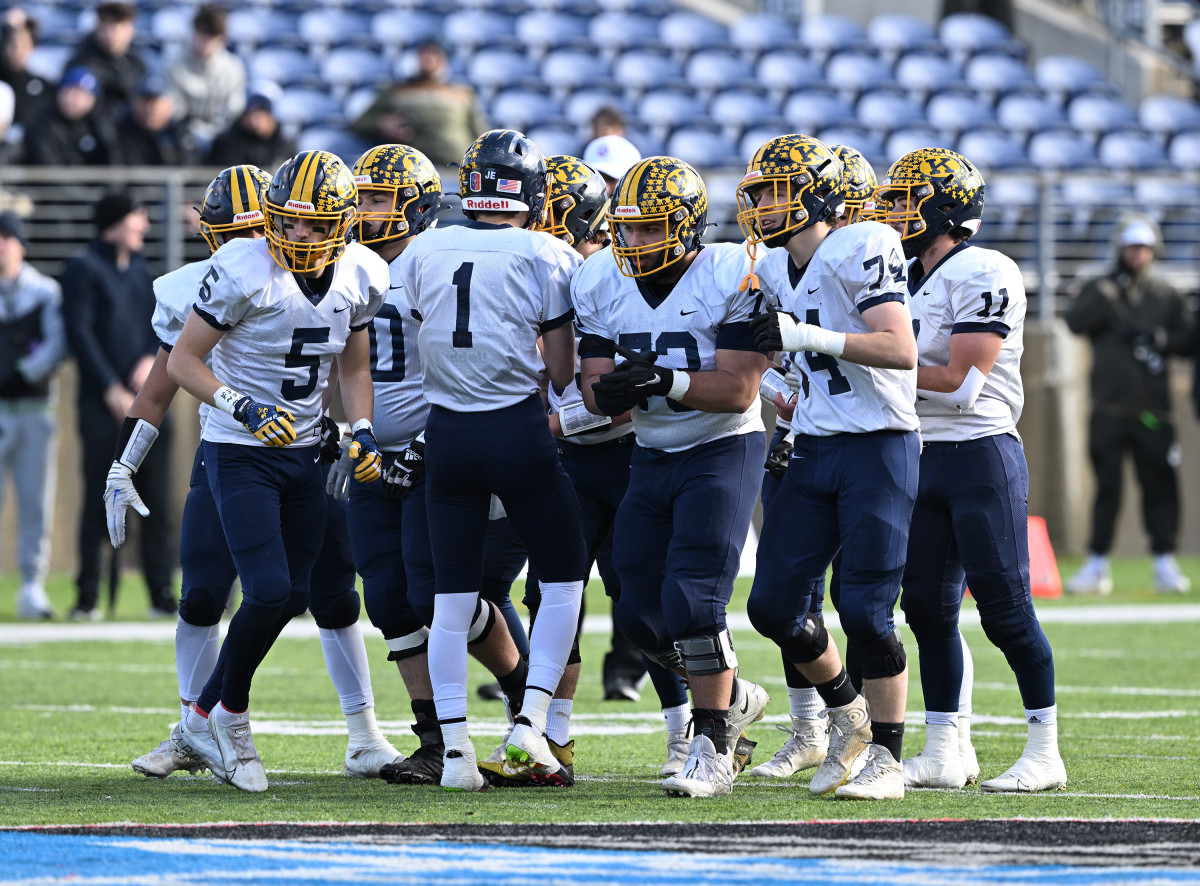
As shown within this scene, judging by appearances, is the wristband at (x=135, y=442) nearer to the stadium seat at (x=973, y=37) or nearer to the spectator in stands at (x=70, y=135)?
the spectator in stands at (x=70, y=135)

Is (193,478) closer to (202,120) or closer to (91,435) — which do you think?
(91,435)

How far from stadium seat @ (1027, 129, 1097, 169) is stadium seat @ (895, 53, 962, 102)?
47.2 inches

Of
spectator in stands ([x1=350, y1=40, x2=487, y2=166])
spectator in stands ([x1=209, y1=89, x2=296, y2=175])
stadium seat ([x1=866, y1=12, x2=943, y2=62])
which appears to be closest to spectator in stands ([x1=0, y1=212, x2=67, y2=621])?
spectator in stands ([x1=209, y1=89, x2=296, y2=175])

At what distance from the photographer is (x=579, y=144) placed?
1648cm

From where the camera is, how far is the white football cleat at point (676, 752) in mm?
6227

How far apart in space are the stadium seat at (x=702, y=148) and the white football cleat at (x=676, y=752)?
36.0 ft

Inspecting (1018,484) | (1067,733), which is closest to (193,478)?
(1018,484)

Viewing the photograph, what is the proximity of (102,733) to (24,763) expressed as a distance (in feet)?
2.89

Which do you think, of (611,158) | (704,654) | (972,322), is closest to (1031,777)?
(704,654)

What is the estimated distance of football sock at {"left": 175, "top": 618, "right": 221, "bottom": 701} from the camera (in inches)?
253

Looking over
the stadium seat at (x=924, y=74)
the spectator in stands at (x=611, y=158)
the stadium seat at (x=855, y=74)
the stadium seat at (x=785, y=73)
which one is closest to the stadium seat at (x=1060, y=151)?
the stadium seat at (x=924, y=74)

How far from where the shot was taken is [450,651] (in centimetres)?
595

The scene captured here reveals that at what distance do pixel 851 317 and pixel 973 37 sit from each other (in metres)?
15.3

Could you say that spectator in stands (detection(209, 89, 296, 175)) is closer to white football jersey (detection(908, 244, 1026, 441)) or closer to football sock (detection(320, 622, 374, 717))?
football sock (detection(320, 622, 374, 717))
